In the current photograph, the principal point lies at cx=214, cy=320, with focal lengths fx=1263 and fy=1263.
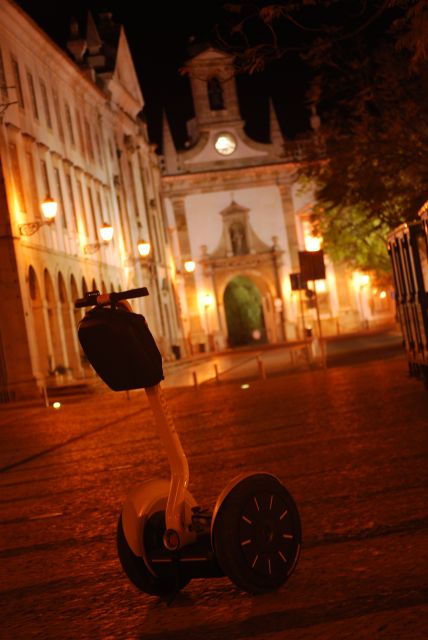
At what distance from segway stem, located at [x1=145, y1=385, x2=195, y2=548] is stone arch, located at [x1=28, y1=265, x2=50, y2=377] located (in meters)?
32.7

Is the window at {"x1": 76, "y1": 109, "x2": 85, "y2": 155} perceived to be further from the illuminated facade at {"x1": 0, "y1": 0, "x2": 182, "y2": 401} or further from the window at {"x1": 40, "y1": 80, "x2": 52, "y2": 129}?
the window at {"x1": 40, "y1": 80, "x2": 52, "y2": 129}

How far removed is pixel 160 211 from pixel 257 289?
12.7 metres

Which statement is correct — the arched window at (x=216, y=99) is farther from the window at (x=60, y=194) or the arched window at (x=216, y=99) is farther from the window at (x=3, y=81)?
the window at (x=3, y=81)

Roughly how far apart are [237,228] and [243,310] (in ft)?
18.6

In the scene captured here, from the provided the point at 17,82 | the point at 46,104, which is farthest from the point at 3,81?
the point at 46,104

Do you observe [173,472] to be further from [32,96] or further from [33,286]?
[32,96]

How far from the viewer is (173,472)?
6.29 metres

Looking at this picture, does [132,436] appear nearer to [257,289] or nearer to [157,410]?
[157,410]

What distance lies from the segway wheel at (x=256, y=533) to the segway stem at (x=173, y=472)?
22 cm

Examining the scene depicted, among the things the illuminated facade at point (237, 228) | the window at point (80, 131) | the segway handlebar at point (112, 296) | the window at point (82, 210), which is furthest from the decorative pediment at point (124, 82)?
the segway handlebar at point (112, 296)

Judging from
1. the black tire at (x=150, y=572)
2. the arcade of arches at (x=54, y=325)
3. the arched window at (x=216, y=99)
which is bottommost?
the black tire at (x=150, y=572)

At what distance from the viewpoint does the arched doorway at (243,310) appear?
83.1m

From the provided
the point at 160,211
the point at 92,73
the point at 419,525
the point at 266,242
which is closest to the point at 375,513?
the point at 419,525

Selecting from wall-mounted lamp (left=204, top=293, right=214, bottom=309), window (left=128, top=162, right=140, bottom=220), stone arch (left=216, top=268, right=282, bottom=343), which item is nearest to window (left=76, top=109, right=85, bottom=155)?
window (left=128, top=162, right=140, bottom=220)
